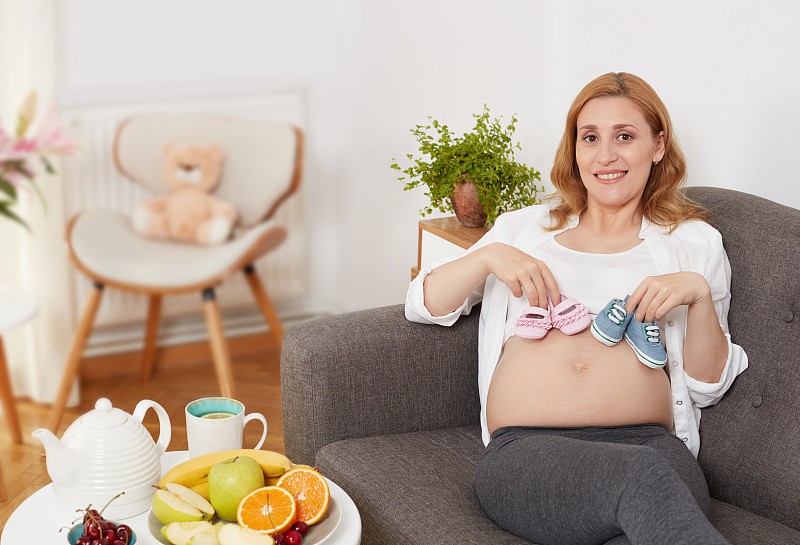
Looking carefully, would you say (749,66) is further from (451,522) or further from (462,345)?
(451,522)

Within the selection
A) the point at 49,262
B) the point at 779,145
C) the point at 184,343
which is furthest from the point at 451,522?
the point at 184,343

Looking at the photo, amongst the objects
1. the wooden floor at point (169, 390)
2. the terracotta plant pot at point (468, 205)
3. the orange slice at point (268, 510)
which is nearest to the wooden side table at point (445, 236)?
the terracotta plant pot at point (468, 205)

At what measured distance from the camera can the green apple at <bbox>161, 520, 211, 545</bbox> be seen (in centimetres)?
106

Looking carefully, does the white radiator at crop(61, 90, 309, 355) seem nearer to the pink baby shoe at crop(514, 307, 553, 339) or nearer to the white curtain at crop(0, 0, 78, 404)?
the white curtain at crop(0, 0, 78, 404)

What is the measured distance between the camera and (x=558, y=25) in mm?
2119

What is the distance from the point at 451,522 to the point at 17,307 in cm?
147

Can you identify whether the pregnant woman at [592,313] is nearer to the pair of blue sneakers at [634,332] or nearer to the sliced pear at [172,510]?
the pair of blue sneakers at [634,332]

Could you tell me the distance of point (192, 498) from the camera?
1.13 metres

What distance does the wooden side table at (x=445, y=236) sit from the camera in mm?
1956

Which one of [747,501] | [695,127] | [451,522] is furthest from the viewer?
[695,127]

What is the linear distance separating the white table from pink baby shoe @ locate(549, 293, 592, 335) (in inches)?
17.8

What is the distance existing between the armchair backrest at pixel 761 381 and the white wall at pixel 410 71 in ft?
0.82

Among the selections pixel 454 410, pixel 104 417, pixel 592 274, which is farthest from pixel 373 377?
pixel 104 417

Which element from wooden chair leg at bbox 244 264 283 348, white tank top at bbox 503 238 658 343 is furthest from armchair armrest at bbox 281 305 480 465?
wooden chair leg at bbox 244 264 283 348
